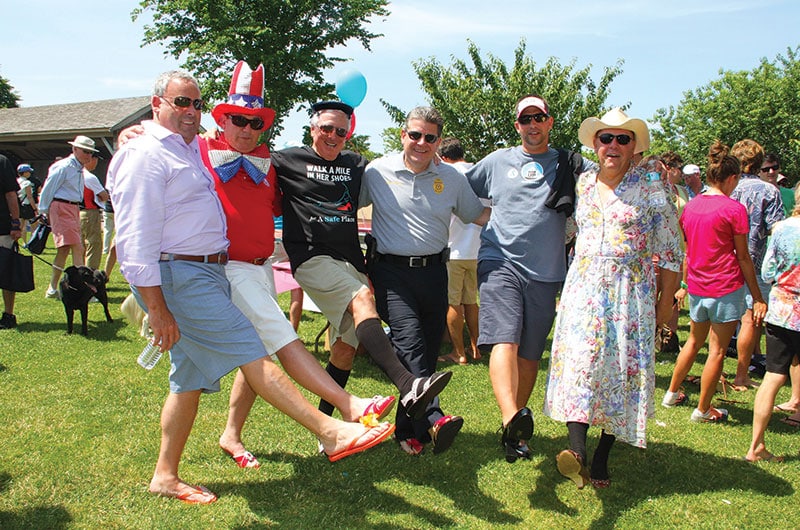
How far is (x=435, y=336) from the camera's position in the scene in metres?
4.52

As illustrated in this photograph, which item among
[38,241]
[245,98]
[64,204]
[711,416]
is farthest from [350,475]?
[38,241]

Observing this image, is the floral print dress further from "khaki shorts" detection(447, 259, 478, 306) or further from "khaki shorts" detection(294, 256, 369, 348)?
"khaki shorts" detection(447, 259, 478, 306)

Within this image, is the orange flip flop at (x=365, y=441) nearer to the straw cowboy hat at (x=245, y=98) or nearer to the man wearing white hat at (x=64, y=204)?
the straw cowboy hat at (x=245, y=98)

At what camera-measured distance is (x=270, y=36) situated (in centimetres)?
3144

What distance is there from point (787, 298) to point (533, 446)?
7.08 ft

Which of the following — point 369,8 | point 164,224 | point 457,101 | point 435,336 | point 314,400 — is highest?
point 369,8

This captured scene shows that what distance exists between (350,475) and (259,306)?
4.26ft

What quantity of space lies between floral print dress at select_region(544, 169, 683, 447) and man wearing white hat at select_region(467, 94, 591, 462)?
0.37 meters

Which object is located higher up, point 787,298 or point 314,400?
point 787,298

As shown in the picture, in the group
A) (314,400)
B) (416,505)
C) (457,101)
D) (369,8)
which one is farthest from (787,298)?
(369,8)

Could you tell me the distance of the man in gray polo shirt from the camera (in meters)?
4.27

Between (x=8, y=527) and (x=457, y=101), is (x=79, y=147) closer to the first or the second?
(x=8, y=527)

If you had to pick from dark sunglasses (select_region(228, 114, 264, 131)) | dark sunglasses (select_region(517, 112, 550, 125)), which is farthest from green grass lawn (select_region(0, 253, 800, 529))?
dark sunglasses (select_region(517, 112, 550, 125))

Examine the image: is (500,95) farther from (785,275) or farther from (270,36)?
(785,275)
